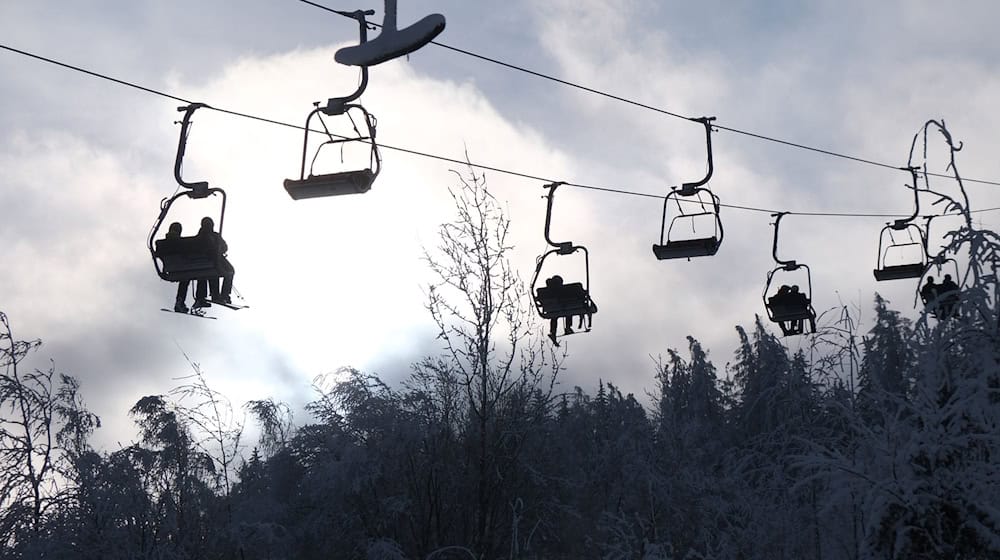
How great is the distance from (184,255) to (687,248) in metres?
5.87

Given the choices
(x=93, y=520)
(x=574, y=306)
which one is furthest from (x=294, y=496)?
(x=574, y=306)

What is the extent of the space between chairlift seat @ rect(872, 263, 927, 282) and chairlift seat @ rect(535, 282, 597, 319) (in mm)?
5668

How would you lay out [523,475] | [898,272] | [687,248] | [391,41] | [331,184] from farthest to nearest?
[523,475], [898,272], [687,248], [331,184], [391,41]

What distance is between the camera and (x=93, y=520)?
79.6 ft

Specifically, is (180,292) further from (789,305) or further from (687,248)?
(789,305)

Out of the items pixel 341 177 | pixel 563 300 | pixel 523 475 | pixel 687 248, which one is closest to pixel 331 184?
pixel 341 177

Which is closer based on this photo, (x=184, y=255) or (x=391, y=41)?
(x=391, y=41)

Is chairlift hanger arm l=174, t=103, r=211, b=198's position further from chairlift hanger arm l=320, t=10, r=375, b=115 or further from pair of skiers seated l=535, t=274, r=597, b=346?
pair of skiers seated l=535, t=274, r=597, b=346

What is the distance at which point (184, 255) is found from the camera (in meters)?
9.48

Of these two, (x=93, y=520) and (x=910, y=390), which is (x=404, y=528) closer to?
(x=93, y=520)

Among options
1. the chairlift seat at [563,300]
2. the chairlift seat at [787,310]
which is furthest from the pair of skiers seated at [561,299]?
the chairlift seat at [787,310]

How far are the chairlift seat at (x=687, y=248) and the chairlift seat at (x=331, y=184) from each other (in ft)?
16.8

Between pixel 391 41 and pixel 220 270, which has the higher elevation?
pixel 391 41

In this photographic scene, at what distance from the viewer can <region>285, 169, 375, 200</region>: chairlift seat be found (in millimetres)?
7910
